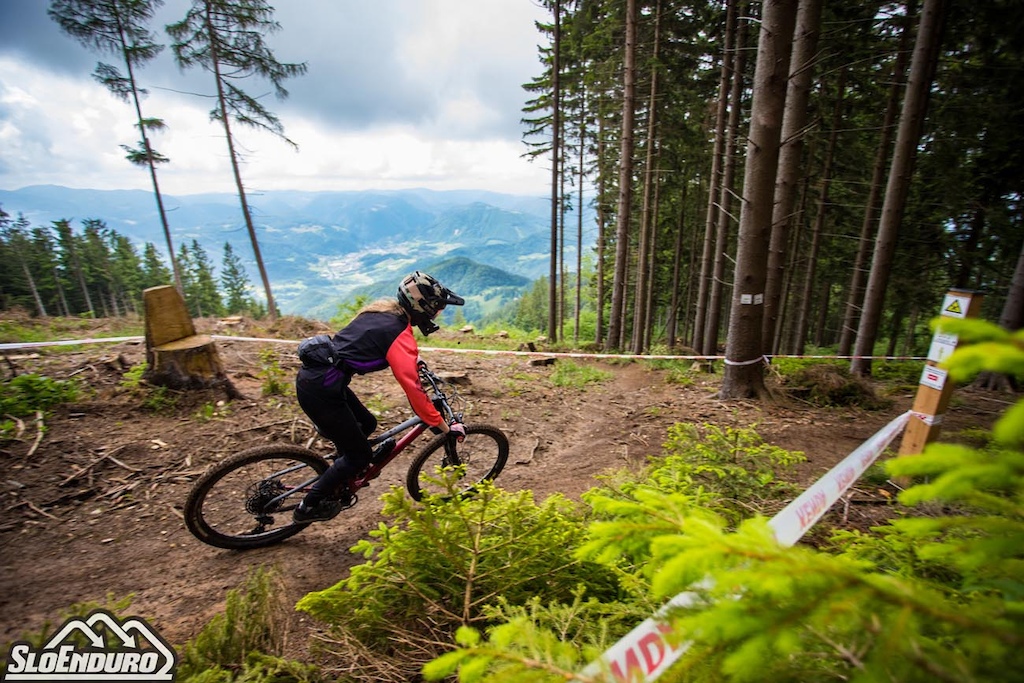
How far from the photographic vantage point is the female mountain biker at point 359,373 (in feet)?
12.3

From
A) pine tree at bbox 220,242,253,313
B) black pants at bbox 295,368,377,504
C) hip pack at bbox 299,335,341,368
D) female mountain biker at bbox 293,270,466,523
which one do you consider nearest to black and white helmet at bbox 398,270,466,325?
female mountain biker at bbox 293,270,466,523

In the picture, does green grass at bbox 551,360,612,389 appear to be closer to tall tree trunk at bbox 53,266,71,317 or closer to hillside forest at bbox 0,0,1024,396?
hillside forest at bbox 0,0,1024,396

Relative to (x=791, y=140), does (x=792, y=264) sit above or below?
below

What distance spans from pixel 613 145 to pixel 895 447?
769 inches

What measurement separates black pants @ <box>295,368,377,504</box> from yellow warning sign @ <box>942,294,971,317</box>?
4.97 meters

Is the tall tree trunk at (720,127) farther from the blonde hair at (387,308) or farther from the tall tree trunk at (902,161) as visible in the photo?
the blonde hair at (387,308)

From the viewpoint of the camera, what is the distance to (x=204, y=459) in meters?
5.36

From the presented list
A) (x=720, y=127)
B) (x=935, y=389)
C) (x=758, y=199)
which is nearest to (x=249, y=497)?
(x=935, y=389)

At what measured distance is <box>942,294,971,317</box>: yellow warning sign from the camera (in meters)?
3.02

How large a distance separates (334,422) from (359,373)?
1.85 feet

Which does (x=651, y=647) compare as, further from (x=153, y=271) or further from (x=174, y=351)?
(x=153, y=271)

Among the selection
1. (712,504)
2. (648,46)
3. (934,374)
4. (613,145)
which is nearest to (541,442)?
(712,504)

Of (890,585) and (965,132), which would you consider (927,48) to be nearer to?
(965,132)

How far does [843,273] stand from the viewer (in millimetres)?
22969
